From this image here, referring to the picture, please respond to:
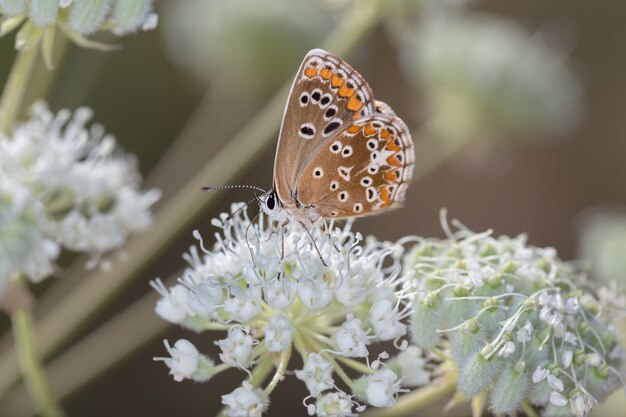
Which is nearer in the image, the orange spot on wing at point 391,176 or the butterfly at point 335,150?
the butterfly at point 335,150

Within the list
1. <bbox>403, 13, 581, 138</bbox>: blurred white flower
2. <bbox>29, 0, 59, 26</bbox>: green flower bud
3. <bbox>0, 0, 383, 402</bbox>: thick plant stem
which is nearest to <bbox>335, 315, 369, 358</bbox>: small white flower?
<bbox>29, 0, 59, 26</bbox>: green flower bud

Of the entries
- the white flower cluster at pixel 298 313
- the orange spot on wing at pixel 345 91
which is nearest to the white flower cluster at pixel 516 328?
the white flower cluster at pixel 298 313

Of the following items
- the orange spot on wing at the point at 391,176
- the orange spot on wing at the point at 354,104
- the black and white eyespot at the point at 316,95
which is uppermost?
the black and white eyespot at the point at 316,95

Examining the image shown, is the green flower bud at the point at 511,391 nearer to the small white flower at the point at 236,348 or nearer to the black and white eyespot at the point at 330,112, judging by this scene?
the small white flower at the point at 236,348

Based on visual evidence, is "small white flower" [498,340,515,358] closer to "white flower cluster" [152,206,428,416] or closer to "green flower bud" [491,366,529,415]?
"green flower bud" [491,366,529,415]

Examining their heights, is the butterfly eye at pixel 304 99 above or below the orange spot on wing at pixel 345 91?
below

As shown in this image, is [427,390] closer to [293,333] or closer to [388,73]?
[293,333]

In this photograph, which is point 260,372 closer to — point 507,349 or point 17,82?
point 507,349
